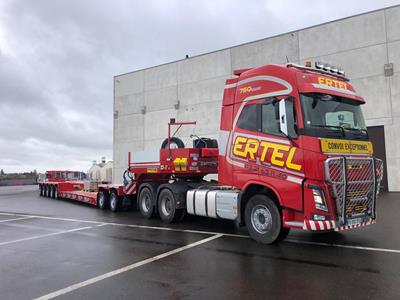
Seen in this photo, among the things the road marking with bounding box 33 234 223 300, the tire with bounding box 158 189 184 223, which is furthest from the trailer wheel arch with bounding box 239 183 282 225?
the tire with bounding box 158 189 184 223

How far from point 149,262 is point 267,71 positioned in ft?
15.2

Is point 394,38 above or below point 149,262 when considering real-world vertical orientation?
above

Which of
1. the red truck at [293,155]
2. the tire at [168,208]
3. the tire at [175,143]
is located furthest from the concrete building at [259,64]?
the red truck at [293,155]

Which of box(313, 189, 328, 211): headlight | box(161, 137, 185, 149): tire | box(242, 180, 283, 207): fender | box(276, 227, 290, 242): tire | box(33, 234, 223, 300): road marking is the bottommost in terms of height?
box(33, 234, 223, 300): road marking

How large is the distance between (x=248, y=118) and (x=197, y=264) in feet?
11.3

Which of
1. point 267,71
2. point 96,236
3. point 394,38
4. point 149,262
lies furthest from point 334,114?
point 394,38

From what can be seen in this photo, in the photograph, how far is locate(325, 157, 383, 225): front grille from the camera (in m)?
6.73

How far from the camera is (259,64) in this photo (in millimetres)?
23922

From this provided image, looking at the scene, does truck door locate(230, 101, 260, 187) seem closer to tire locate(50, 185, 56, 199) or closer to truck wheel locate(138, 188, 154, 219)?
truck wheel locate(138, 188, 154, 219)

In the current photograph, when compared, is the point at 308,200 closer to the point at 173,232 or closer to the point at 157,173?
the point at 173,232

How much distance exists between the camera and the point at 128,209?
15477mm

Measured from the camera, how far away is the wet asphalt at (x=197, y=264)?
195 inches

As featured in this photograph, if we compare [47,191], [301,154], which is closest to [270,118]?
[301,154]

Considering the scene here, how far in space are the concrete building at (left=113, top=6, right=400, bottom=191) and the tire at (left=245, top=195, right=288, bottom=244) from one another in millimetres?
14454
